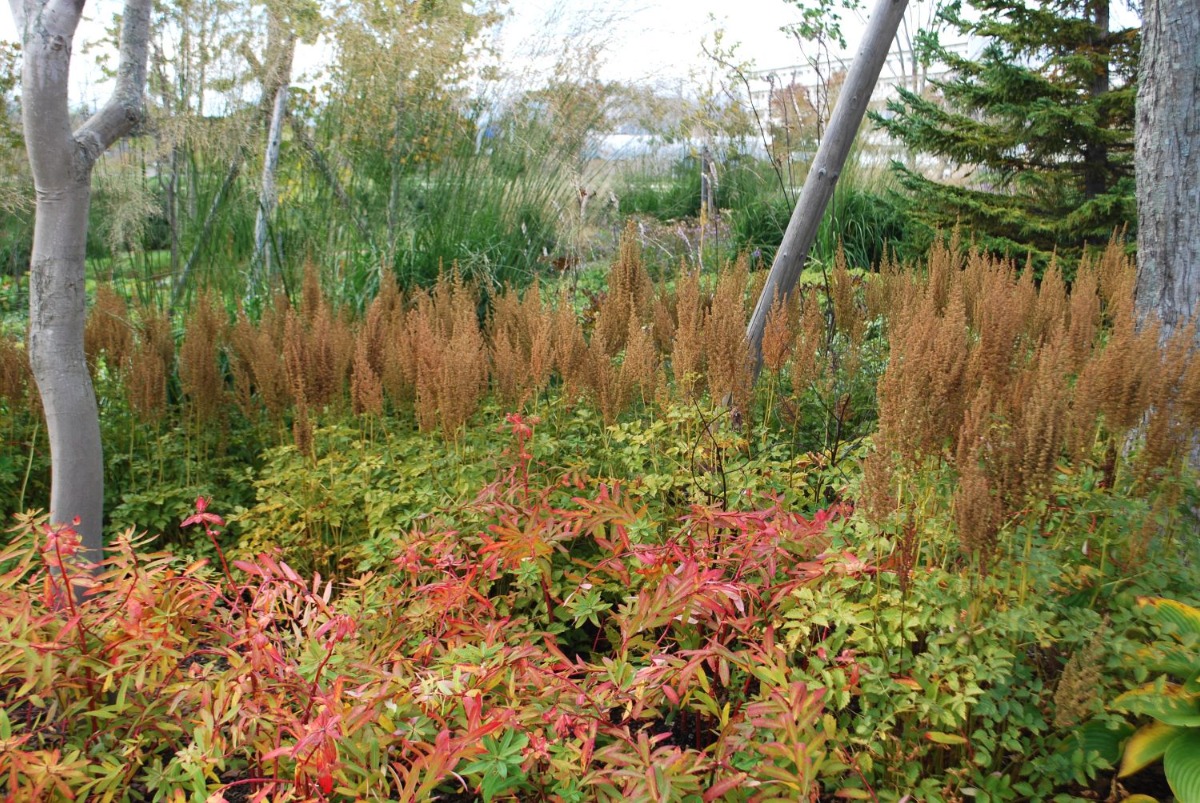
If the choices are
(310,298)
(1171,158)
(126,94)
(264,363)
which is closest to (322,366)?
(264,363)

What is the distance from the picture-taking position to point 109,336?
376cm

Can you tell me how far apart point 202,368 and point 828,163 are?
2.86m

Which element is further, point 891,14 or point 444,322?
point 444,322

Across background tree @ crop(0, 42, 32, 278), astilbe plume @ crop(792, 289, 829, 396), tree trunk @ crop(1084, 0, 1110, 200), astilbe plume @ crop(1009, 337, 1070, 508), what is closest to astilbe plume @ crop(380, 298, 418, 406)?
astilbe plume @ crop(792, 289, 829, 396)

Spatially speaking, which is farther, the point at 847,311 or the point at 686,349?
the point at 847,311

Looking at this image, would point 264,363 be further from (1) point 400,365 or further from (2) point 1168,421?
(2) point 1168,421

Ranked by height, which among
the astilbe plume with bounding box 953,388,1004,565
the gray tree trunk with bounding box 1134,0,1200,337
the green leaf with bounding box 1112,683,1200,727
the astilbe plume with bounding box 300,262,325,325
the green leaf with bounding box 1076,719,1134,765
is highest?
the gray tree trunk with bounding box 1134,0,1200,337

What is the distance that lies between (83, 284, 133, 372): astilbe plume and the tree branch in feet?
3.68

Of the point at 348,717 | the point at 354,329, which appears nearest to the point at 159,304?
the point at 354,329

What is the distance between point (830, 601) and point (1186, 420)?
1.06 m

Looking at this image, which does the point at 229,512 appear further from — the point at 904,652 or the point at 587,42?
the point at 587,42

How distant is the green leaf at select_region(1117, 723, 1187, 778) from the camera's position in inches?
79.0

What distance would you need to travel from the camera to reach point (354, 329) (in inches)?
165

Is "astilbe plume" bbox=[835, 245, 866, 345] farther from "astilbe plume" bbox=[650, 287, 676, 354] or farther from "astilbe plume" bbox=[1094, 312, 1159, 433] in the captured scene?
"astilbe plume" bbox=[1094, 312, 1159, 433]
